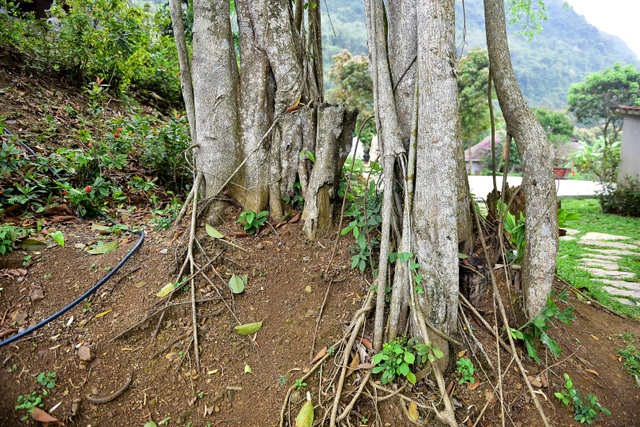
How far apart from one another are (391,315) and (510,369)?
2.79 feet

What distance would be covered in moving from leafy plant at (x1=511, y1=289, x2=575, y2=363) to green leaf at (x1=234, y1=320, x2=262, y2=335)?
1.65 m

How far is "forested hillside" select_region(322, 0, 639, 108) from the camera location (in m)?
52.5

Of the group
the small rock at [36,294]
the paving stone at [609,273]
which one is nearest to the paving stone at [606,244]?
the paving stone at [609,273]

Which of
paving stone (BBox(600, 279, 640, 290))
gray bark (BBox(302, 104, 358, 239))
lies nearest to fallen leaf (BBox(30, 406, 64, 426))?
gray bark (BBox(302, 104, 358, 239))

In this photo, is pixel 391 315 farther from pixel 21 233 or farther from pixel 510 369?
pixel 21 233

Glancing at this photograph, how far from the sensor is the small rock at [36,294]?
8.67 ft

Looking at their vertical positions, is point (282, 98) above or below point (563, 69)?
below

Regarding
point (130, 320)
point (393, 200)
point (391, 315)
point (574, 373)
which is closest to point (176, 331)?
point (130, 320)

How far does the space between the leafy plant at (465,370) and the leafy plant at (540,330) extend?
39cm

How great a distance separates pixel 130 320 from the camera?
257 centimetres

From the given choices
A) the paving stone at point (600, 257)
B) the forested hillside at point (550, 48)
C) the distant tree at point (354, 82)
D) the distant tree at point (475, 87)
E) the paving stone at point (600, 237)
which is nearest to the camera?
the paving stone at point (600, 257)

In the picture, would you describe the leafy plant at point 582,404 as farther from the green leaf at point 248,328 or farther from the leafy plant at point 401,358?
the green leaf at point 248,328

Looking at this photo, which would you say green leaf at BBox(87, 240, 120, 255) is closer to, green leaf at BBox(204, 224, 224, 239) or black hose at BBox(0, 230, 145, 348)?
black hose at BBox(0, 230, 145, 348)

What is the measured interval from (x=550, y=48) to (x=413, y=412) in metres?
98.2
